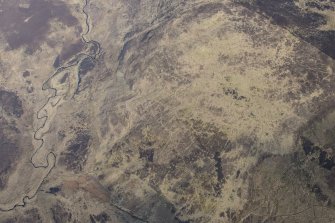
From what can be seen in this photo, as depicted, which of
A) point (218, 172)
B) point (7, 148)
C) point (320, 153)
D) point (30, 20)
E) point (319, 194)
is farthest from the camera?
point (30, 20)

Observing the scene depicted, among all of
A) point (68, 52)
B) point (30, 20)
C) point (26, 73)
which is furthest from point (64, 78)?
point (30, 20)

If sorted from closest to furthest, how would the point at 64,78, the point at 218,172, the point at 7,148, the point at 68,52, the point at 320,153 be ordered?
the point at 320,153
the point at 218,172
the point at 7,148
the point at 64,78
the point at 68,52

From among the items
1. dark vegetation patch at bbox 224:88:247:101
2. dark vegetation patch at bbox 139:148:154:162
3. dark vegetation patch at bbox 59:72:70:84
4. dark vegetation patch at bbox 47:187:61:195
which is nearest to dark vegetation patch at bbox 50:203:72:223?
dark vegetation patch at bbox 47:187:61:195

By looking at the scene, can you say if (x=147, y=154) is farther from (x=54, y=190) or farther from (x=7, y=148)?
(x=7, y=148)

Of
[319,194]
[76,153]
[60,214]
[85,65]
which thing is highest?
[319,194]

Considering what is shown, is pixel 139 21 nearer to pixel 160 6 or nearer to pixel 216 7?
pixel 160 6

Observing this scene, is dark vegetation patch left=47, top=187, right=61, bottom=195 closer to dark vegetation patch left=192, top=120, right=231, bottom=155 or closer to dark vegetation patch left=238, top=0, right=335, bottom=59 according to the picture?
dark vegetation patch left=192, top=120, right=231, bottom=155

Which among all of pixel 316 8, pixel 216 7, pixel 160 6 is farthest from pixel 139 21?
pixel 316 8

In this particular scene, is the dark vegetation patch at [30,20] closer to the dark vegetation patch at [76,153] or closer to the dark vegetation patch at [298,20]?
the dark vegetation patch at [76,153]
